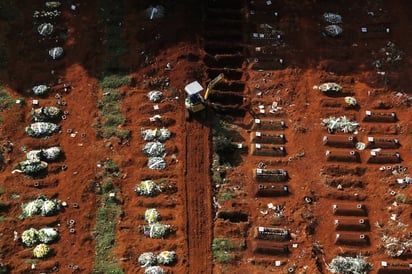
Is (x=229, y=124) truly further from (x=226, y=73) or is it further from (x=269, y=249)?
(x=269, y=249)

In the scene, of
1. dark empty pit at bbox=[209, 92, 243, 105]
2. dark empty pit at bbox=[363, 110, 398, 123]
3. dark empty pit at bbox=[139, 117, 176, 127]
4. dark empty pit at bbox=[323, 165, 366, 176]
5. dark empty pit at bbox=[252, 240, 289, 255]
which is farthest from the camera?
dark empty pit at bbox=[209, 92, 243, 105]

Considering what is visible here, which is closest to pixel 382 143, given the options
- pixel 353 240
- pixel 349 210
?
pixel 349 210

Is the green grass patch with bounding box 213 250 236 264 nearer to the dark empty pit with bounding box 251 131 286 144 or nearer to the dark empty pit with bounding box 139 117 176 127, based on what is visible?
the dark empty pit with bounding box 251 131 286 144

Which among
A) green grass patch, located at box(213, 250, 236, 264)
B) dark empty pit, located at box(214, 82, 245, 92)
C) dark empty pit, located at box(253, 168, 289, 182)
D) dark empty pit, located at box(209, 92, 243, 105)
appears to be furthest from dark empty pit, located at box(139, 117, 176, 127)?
green grass patch, located at box(213, 250, 236, 264)

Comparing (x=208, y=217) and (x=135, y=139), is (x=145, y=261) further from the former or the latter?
(x=135, y=139)

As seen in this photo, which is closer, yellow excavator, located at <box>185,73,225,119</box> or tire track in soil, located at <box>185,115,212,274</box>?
tire track in soil, located at <box>185,115,212,274</box>

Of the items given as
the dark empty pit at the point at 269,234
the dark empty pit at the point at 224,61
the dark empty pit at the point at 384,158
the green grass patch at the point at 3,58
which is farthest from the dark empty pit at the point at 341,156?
the green grass patch at the point at 3,58
